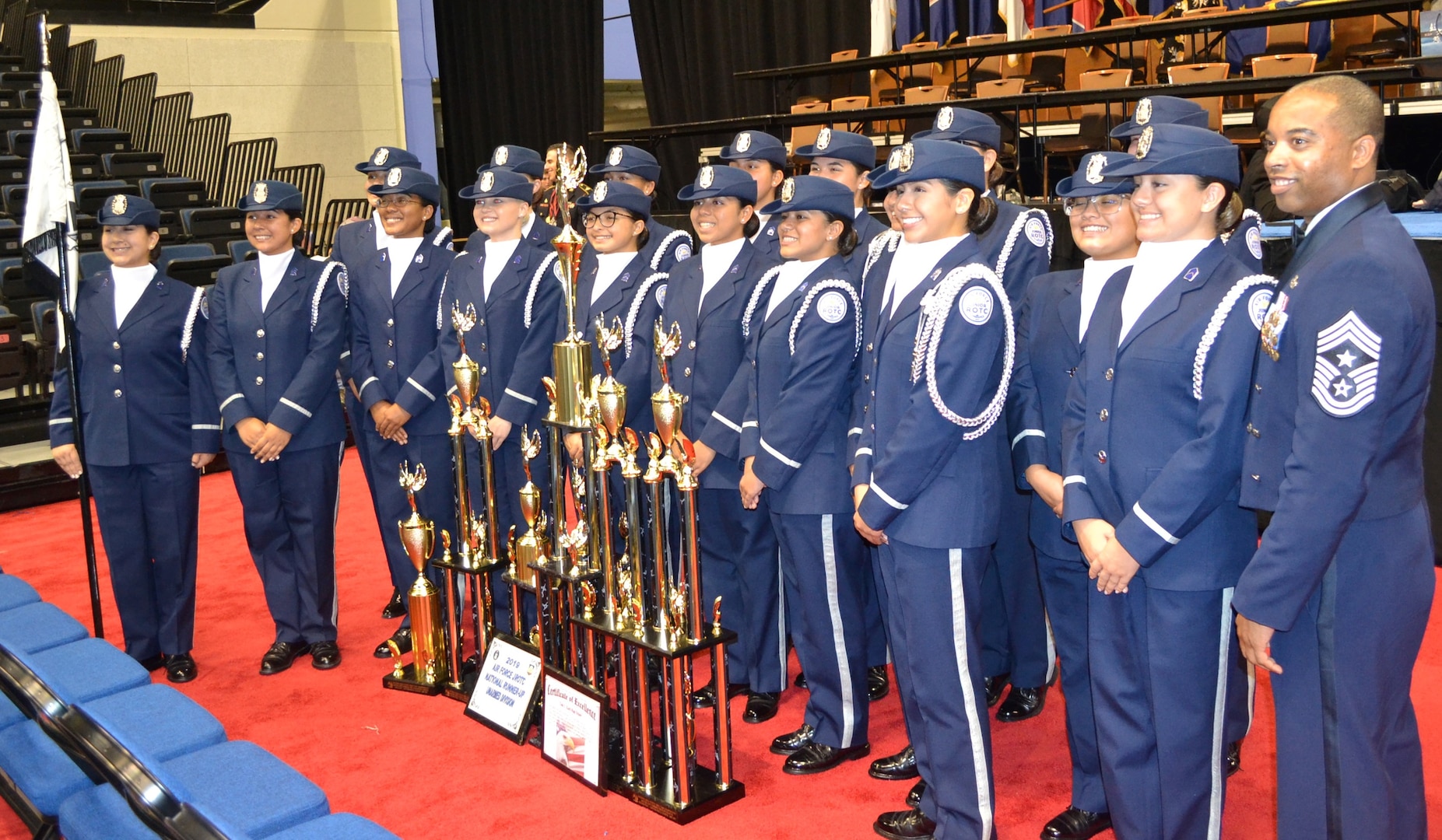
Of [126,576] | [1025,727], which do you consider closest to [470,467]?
[126,576]

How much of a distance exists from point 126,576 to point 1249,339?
349cm

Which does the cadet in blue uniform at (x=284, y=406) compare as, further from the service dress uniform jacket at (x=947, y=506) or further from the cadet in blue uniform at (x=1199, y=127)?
the cadet in blue uniform at (x=1199, y=127)

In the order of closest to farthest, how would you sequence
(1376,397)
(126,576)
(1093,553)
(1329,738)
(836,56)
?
(1376,397) < (1329,738) < (1093,553) < (126,576) < (836,56)

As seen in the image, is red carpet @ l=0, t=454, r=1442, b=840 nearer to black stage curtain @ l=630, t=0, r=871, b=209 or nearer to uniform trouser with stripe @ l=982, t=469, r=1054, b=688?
uniform trouser with stripe @ l=982, t=469, r=1054, b=688

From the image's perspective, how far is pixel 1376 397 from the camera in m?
1.96

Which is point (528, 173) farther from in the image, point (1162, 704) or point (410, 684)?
point (1162, 704)

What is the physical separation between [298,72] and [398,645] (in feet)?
31.0

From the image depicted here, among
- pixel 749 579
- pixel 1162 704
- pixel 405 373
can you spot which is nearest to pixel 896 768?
pixel 749 579

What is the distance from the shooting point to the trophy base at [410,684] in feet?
12.5

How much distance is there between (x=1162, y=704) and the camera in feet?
7.60

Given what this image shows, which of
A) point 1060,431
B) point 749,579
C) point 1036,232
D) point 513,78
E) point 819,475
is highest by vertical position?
point 513,78

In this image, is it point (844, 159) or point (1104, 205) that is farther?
point (844, 159)

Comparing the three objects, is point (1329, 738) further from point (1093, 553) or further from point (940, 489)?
point (940, 489)

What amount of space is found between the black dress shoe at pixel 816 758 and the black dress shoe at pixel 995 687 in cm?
51
